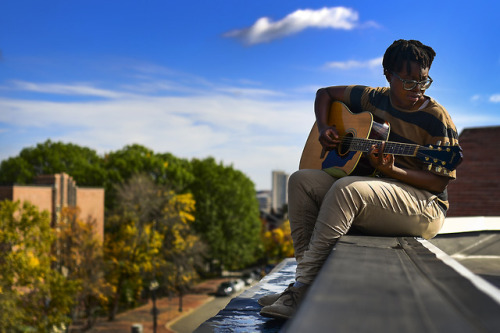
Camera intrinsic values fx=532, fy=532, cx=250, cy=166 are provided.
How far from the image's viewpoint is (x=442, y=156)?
2.85m

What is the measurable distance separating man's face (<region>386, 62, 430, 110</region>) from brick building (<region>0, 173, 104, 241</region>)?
96.3ft

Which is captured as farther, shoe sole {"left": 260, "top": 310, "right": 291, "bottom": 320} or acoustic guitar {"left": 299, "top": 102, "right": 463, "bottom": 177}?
acoustic guitar {"left": 299, "top": 102, "right": 463, "bottom": 177}

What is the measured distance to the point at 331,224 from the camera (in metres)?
2.67

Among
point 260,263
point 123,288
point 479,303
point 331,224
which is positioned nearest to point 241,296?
point 331,224

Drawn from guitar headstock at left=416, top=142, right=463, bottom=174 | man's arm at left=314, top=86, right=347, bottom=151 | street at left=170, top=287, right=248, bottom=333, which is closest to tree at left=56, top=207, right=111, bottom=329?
street at left=170, top=287, right=248, bottom=333

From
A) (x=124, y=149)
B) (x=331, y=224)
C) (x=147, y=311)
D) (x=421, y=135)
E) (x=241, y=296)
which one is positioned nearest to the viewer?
(x=331, y=224)

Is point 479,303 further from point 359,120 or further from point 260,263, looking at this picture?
point 260,263

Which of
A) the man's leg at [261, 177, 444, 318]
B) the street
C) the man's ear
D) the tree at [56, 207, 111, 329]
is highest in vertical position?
the man's ear

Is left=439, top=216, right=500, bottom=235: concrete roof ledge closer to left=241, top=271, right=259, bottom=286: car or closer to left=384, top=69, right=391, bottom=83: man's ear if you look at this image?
left=384, top=69, right=391, bottom=83: man's ear

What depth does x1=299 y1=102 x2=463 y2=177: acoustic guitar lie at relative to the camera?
2.86 metres

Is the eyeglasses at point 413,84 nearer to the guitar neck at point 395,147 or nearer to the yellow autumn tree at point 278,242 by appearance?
the guitar neck at point 395,147

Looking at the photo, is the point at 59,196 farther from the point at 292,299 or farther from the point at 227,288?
the point at 292,299

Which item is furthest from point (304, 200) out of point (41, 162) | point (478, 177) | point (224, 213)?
point (41, 162)

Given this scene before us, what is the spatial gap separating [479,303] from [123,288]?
36225 millimetres
